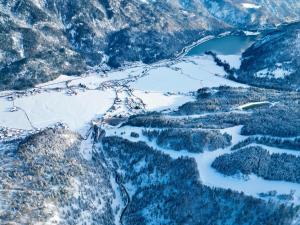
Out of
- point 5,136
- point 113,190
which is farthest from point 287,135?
point 5,136

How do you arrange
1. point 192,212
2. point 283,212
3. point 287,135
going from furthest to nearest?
point 287,135
point 192,212
point 283,212

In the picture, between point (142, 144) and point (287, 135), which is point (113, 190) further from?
point (287, 135)

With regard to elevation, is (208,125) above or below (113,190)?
above

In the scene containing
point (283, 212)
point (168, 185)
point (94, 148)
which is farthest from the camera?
point (94, 148)

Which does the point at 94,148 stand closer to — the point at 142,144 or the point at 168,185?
the point at 142,144

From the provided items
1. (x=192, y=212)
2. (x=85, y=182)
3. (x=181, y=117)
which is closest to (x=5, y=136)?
(x=85, y=182)

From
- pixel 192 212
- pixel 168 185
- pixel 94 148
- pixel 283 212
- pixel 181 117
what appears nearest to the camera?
pixel 283 212

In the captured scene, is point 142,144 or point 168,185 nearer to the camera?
point 168,185

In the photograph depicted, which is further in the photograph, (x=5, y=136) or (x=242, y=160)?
(x=5, y=136)

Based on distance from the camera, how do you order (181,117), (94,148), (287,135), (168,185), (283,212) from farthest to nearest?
1. (181,117)
2. (94,148)
3. (287,135)
4. (168,185)
5. (283,212)
